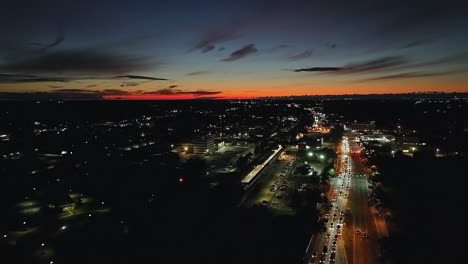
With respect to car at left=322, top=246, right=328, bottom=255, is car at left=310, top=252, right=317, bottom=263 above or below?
below

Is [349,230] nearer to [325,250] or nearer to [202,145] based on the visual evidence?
[325,250]

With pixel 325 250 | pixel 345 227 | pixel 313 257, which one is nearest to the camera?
pixel 313 257

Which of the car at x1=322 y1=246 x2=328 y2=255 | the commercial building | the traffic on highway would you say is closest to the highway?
the traffic on highway

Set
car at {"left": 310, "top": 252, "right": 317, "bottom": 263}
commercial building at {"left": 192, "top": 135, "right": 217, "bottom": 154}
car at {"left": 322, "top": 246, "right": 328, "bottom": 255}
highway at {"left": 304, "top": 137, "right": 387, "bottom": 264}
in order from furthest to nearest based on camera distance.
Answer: commercial building at {"left": 192, "top": 135, "right": 217, "bottom": 154}, car at {"left": 322, "top": 246, "right": 328, "bottom": 255}, highway at {"left": 304, "top": 137, "right": 387, "bottom": 264}, car at {"left": 310, "top": 252, "right": 317, "bottom": 263}

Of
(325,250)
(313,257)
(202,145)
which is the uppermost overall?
(325,250)

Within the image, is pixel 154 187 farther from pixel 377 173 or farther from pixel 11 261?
pixel 377 173

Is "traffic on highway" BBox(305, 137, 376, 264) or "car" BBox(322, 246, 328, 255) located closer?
"traffic on highway" BBox(305, 137, 376, 264)

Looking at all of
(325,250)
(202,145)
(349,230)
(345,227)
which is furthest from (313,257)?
(202,145)

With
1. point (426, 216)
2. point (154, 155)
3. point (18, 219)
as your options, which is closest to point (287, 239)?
point (426, 216)

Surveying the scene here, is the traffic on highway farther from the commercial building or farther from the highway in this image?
the commercial building

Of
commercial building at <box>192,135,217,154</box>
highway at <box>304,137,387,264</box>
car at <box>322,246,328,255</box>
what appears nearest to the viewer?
highway at <box>304,137,387,264</box>

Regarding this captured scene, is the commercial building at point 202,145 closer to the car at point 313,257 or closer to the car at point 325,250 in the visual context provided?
the car at point 325,250
